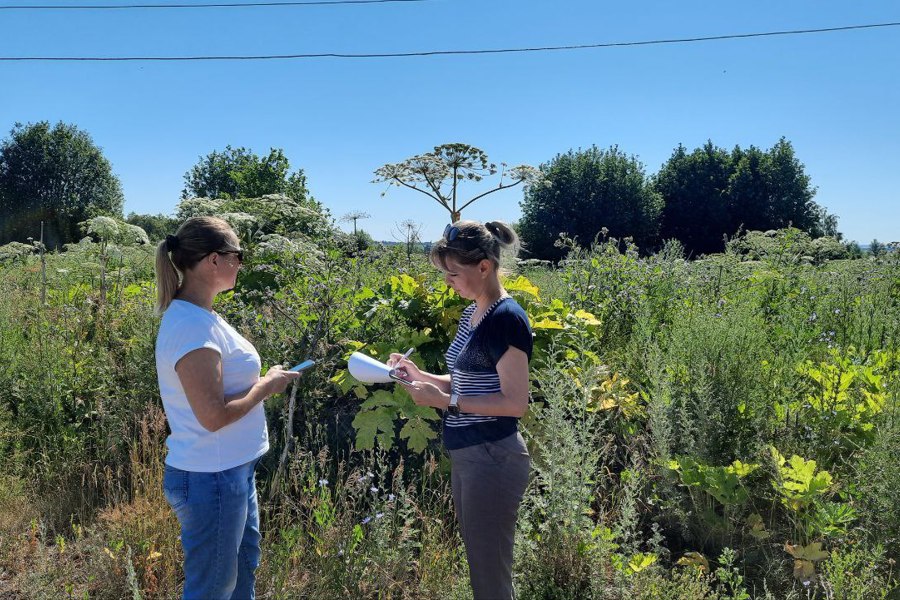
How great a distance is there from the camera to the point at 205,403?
6.00ft

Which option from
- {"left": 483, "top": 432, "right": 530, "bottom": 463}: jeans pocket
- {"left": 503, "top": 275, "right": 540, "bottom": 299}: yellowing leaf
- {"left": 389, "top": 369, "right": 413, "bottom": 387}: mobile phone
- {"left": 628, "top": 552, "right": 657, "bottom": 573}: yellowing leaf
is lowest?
{"left": 628, "top": 552, "right": 657, "bottom": 573}: yellowing leaf

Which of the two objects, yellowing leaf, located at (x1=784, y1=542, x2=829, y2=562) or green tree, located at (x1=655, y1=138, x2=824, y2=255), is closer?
yellowing leaf, located at (x1=784, y1=542, x2=829, y2=562)

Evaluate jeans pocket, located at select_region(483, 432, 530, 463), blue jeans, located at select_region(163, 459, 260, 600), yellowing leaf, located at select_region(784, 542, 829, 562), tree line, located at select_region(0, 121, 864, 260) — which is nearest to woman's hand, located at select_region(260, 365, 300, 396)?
blue jeans, located at select_region(163, 459, 260, 600)

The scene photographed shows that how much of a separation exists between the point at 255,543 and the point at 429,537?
896 millimetres

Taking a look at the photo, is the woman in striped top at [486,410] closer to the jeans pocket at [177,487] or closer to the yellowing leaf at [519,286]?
the jeans pocket at [177,487]

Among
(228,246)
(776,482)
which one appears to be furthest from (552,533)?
(228,246)

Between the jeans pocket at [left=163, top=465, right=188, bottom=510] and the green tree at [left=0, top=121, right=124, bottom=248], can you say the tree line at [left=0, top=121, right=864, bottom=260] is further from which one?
the jeans pocket at [left=163, top=465, right=188, bottom=510]

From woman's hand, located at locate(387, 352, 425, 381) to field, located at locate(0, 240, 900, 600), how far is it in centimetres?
70

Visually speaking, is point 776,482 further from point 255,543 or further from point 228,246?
point 228,246

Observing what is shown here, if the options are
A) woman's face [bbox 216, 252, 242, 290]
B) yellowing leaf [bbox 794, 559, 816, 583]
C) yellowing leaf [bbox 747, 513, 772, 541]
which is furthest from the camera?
yellowing leaf [bbox 747, 513, 772, 541]

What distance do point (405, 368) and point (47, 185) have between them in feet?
159

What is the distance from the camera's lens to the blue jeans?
188 centimetres

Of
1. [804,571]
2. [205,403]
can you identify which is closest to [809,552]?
[804,571]

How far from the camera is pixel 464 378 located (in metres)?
2.09
